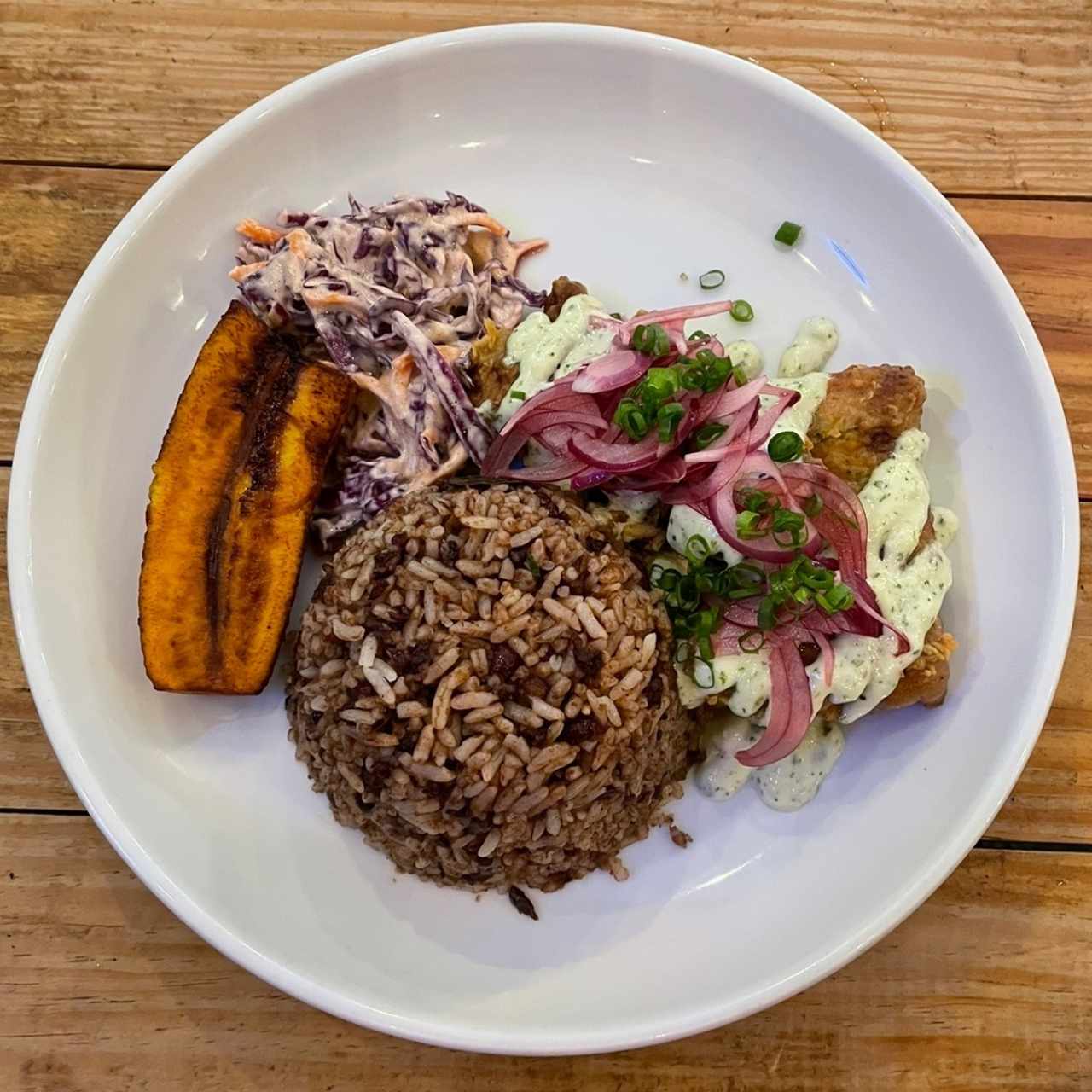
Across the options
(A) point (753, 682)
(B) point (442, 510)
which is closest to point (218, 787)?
(B) point (442, 510)

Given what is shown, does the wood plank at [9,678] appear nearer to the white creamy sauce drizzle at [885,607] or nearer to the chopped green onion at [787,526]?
the white creamy sauce drizzle at [885,607]

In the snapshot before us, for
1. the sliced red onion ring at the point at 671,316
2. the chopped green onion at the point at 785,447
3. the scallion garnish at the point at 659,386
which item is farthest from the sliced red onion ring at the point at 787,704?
the sliced red onion ring at the point at 671,316

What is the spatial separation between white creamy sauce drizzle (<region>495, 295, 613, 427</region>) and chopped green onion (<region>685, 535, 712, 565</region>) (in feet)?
1.74

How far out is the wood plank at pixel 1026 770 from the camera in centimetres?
251

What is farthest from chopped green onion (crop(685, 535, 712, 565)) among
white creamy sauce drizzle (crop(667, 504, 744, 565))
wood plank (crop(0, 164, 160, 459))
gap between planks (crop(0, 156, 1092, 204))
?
wood plank (crop(0, 164, 160, 459))

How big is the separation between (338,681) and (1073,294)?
2.33 meters

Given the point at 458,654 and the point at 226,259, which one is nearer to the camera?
the point at 458,654

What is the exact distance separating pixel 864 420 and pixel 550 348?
2.62 ft

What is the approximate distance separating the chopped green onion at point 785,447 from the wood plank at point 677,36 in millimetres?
1279

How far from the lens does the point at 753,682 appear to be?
2.17 m

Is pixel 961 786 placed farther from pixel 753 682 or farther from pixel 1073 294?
pixel 1073 294

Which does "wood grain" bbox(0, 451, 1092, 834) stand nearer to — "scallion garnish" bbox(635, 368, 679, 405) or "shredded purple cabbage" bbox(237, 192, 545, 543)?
"shredded purple cabbage" bbox(237, 192, 545, 543)

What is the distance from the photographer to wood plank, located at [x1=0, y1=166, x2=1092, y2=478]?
2.70m

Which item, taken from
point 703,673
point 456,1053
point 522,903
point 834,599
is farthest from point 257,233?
point 456,1053
